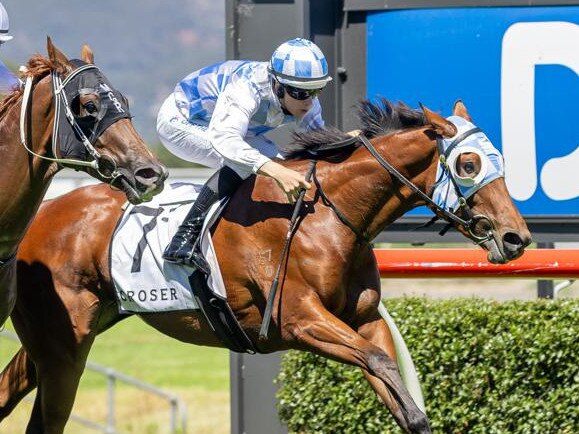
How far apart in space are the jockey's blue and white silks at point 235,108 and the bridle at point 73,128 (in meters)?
0.62

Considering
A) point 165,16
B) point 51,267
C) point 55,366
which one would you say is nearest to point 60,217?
point 51,267

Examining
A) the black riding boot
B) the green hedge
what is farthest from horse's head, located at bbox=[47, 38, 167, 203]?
the green hedge

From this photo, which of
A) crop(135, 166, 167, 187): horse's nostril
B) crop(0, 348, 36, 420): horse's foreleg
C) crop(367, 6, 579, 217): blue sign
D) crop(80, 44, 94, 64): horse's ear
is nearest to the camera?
crop(135, 166, 167, 187): horse's nostril

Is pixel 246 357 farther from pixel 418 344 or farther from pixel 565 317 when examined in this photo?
pixel 565 317

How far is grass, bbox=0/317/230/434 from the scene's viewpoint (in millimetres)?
9555

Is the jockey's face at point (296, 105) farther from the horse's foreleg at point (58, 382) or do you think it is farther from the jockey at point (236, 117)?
the horse's foreleg at point (58, 382)

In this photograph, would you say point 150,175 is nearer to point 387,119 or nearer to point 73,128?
point 73,128

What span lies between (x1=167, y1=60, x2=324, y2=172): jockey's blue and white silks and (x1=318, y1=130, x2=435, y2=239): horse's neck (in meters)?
0.35

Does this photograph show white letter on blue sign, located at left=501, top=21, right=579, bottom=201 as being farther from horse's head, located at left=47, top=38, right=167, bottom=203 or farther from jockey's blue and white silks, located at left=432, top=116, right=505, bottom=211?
horse's head, located at left=47, top=38, right=167, bottom=203

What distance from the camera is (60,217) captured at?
18.3 ft

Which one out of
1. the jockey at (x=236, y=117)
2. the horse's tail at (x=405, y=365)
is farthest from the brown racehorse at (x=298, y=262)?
the horse's tail at (x=405, y=365)

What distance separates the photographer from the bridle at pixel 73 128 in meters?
4.44

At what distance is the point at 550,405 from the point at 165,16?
169ft

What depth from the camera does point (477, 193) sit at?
4.78 meters
